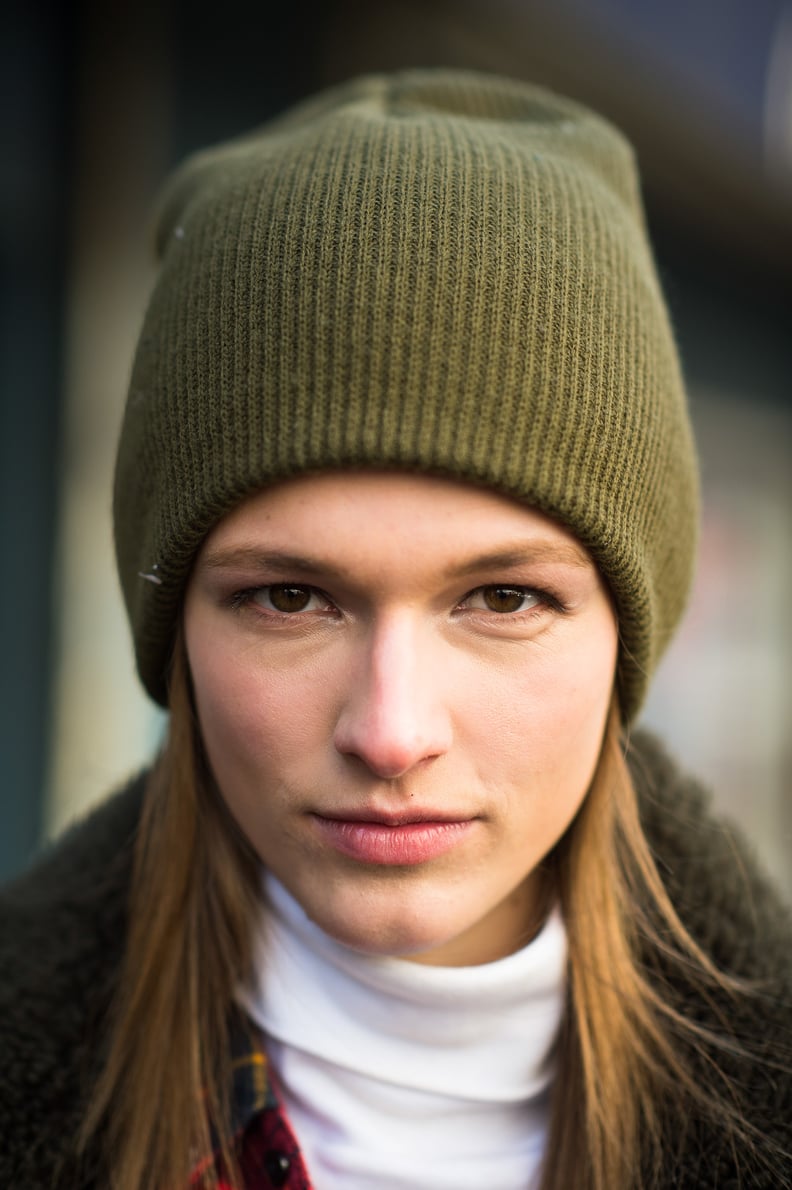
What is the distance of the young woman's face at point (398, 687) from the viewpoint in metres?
1.27

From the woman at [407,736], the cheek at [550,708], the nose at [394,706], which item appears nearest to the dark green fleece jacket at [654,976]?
the woman at [407,736]

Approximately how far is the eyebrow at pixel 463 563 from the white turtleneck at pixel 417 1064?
1.59 ft

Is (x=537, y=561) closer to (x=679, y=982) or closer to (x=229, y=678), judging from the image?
(x=229, y=678)

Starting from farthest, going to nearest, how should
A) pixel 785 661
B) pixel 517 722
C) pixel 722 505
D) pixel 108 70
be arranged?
pixel 785 661, pixel 722 505, pixel 108 70, pixel 517 722

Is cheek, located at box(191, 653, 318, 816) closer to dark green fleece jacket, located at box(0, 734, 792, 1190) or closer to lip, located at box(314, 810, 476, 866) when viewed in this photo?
lip, located at box(314, 810, 476, 866)

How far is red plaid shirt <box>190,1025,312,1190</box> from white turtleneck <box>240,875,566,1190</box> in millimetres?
38

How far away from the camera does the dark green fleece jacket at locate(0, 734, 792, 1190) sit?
4.65 feet

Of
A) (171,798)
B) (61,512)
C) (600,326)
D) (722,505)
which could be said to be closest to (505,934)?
(171,798)

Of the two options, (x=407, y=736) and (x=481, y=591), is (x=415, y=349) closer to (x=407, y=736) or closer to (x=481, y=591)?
(x=481, y=591)

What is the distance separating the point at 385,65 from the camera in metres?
3.81

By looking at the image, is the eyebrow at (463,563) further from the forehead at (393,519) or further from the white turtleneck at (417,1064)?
the white turtleneck at (417,1064)

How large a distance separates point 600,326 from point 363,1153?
1073 millimetres

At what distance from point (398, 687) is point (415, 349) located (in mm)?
392

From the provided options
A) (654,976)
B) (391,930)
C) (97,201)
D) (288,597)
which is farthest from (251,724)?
(97,201)
